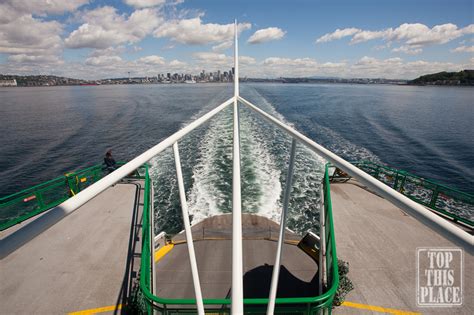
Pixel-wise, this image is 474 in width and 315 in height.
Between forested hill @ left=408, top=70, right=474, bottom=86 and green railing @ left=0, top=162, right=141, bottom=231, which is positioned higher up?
forested hill @ left=408, top=70, right=474, bottom=86

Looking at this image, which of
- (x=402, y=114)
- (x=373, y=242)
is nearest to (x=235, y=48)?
(x=373, y=242)

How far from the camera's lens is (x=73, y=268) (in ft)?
23.7

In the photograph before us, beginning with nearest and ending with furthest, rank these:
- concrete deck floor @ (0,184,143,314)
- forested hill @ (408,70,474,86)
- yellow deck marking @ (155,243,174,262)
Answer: concrete deck floor @ (0,184,143,314) → yellow deck marking @ (155,243,174,262) → forested hill @ (408,70,474,86)

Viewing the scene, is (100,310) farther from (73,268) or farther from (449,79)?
(449,79)

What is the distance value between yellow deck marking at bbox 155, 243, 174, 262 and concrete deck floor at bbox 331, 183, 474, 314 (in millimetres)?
A: 6484

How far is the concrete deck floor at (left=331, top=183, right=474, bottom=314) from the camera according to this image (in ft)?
20.7

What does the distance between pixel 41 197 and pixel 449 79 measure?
726 ft

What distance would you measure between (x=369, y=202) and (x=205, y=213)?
29.9ft

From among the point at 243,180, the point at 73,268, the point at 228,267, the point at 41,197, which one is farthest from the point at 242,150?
the point at 73,268

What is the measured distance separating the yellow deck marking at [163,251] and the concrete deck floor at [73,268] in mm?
1349

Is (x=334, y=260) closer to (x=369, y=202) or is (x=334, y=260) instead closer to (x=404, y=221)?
(x=404, y=221)

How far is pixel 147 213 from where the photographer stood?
824 cm

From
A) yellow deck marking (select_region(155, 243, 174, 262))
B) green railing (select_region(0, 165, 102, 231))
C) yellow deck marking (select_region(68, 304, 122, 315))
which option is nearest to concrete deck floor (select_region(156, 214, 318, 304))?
yellow deck marking (select_region(155, 243, 174, 262))

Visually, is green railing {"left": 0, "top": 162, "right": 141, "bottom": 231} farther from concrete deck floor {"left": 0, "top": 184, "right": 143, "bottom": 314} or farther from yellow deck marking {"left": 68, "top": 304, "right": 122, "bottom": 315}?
yellow deck marking {"left": 68, "top": 304, "right": 122, "bottom": 315}
